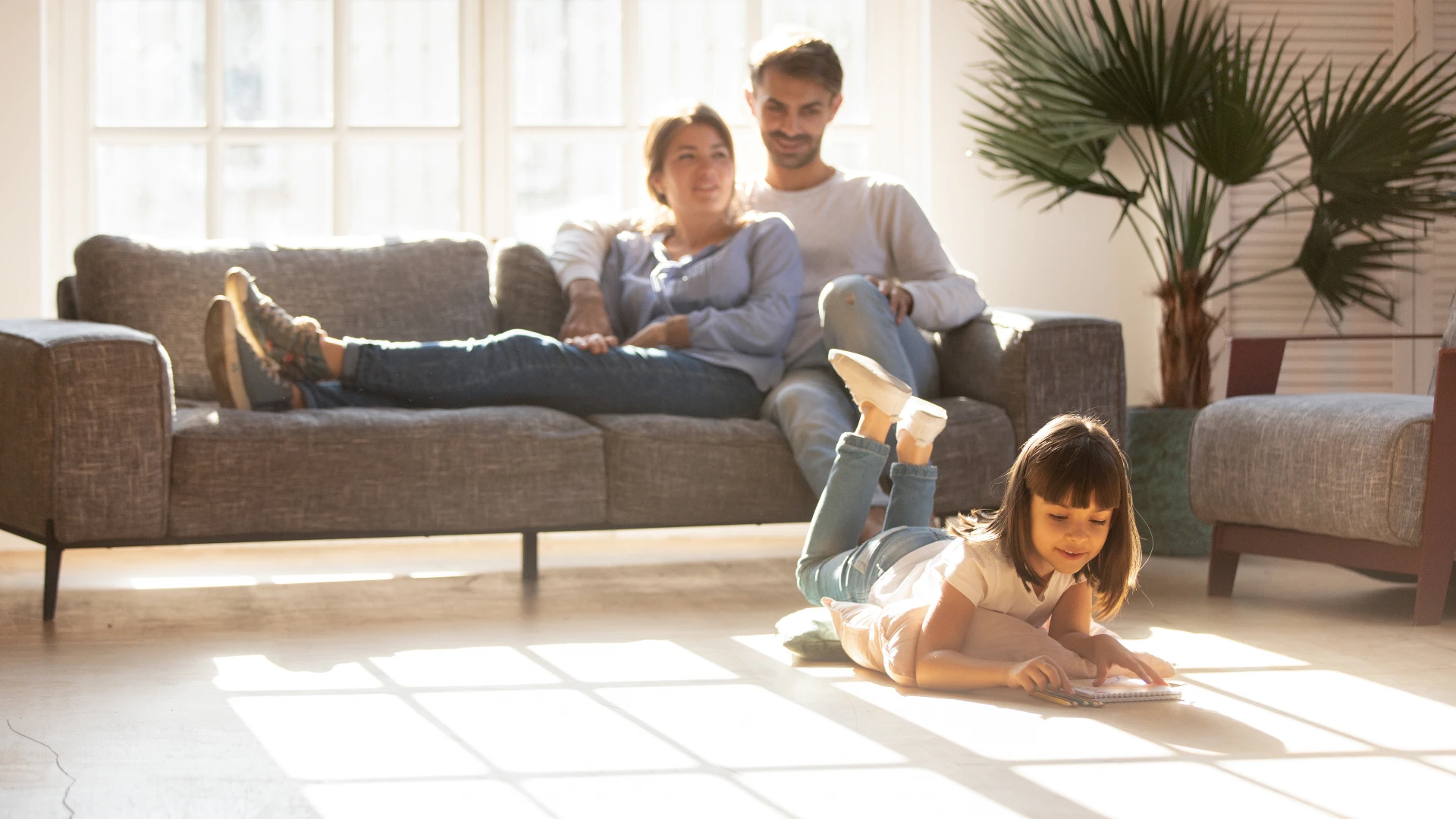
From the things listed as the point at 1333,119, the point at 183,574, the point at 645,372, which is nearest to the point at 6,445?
the point at 183,574

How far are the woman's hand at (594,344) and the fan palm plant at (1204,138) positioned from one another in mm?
1068

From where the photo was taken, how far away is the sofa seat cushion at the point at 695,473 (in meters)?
2.74

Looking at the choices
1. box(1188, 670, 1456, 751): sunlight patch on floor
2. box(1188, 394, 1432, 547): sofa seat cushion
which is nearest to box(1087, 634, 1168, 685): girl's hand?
box(1188, 670, 1456, 751): sunlight patch on floor

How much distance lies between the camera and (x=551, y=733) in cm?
170

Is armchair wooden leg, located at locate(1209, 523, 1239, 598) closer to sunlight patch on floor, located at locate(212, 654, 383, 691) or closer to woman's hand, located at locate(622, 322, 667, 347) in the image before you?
woman's hand, located at locate(622, 322, 667, 347)

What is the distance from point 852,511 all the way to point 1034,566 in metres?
0.42

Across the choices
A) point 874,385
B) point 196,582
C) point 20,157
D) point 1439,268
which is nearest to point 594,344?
point 874,385

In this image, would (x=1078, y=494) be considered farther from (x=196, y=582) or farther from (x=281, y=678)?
(x=196, y=582)

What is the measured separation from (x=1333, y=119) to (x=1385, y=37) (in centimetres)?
70

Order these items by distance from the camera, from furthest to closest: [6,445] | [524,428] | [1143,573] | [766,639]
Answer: [1143,573] → [524,428] → [6,445] → [766,639]

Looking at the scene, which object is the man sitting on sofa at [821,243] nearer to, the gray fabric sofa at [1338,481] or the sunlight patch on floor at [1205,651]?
the gray fabric sofa at [1338,481]

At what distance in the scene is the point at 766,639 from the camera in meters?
2.32

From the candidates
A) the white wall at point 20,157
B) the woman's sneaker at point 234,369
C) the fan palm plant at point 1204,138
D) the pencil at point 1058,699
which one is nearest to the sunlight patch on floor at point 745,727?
the pencil at point 1058,699

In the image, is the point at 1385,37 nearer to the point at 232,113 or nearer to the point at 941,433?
Result: the point at 941,433
